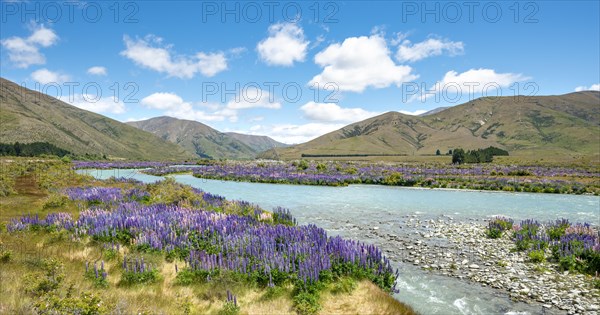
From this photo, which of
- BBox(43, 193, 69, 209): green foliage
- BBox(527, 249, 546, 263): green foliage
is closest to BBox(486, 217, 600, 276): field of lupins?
BBox(527, 249, 546, 263): green foliage

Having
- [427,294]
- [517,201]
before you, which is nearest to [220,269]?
[427,294]

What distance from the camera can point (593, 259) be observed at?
1148 cm

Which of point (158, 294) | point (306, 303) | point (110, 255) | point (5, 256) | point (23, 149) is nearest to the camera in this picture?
point (306, 303)

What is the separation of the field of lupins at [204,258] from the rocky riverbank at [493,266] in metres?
3.40

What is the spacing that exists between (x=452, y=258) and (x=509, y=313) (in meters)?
4.52

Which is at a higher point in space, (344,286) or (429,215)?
(344,286)

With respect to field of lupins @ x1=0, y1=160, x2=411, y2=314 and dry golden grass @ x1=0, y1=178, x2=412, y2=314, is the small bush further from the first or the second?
dry golden grass @ x1=0, y1=178, x2=412, y2=314

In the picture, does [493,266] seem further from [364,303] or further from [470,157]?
[470,157]

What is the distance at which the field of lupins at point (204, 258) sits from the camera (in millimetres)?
7543

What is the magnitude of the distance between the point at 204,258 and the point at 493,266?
10333 millimetres

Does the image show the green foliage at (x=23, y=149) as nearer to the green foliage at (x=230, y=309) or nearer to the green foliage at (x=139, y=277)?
the green foliage at (x=139, y=277)

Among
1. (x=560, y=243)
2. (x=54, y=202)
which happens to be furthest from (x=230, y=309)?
(x=54, y=202)

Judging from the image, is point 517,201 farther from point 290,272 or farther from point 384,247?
point 290,272

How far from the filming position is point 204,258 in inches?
361
